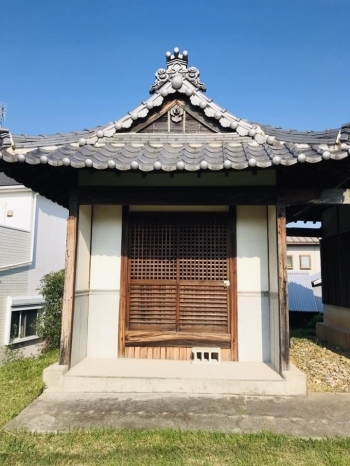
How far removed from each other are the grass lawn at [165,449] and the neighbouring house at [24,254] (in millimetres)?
7775

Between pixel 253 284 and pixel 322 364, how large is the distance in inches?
89.9

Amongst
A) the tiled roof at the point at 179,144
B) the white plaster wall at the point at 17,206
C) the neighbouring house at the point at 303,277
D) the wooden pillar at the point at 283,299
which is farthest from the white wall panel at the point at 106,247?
the white plaster wall at the point at 17,206

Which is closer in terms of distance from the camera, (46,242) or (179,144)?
(179,144)

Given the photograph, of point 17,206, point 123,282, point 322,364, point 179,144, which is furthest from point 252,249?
point 17,206

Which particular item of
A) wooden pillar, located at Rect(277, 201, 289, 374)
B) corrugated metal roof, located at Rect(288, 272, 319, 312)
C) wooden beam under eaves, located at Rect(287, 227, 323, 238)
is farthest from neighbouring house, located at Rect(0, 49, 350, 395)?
corrugated metal roof, located at Rect(288, 272, 319, 312)

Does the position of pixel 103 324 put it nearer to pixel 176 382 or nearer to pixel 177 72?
pixel 176 382

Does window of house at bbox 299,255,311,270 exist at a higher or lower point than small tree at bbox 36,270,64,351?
higher

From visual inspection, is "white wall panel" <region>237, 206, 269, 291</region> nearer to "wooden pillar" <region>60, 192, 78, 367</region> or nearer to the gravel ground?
the gravel ground

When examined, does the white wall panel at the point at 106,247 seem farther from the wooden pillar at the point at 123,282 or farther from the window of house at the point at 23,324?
the window of house at the point at 23,324

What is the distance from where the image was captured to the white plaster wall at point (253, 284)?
590 cm

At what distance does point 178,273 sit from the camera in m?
6.20

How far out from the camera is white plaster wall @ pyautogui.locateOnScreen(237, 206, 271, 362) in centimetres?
590

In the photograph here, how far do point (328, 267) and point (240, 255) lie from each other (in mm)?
4560

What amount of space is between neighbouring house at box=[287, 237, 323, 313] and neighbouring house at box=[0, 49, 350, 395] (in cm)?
550
